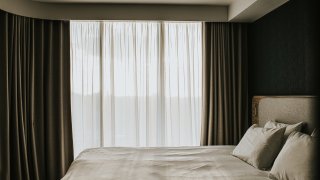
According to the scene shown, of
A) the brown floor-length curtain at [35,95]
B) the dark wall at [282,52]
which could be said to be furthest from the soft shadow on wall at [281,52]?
the brown floor-length curtain at [35,95]

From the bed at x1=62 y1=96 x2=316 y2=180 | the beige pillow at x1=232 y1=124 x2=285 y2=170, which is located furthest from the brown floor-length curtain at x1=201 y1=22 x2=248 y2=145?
the beige pillow at x1=232 y1=124 x2=285 y2=170

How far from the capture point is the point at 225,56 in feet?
12.6

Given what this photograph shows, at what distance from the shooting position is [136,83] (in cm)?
389

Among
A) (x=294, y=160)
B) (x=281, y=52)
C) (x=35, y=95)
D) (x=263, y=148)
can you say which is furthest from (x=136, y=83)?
(x=294, y=160)

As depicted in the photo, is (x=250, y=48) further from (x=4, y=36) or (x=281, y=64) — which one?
(x=4, y=36)

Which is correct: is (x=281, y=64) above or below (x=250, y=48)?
below

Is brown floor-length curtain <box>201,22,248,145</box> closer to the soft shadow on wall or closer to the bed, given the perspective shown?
the soft shadow on wall

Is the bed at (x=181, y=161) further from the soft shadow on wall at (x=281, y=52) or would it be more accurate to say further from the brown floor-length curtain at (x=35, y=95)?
the brown floor-length curtain at (x=35, y=95)

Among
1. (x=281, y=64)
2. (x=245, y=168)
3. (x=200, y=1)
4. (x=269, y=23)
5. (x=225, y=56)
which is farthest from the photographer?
(x=225, y=56)

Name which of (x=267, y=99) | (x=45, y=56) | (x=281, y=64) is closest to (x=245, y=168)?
(x=267, y=99)

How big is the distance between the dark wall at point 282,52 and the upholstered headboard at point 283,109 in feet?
0.43

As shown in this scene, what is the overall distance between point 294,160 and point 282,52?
1546mm

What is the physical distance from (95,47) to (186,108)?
1.49 m

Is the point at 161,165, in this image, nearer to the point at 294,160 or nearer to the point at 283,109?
the point at 294,160
